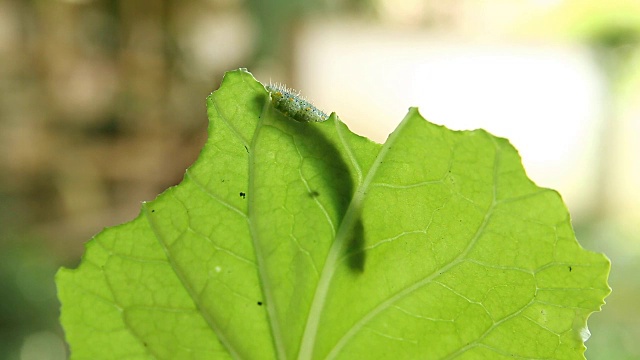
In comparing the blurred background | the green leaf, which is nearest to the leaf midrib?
the green leaf

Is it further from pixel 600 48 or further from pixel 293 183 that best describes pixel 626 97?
pixel 293 183

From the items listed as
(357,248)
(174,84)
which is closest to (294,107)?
(357,248)

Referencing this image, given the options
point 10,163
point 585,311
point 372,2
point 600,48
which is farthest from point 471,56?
point 585,311

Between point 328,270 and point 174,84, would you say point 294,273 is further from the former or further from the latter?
point 174,84

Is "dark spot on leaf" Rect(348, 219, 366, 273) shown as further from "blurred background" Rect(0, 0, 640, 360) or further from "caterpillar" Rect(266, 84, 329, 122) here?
"blurred background" Rect(0, 0, 640, 360)

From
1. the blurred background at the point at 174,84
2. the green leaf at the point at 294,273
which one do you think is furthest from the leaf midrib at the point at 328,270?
the blurred background at the point at 174,84
